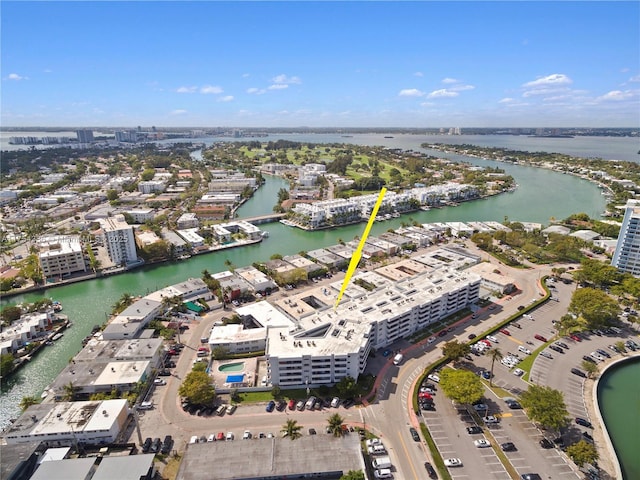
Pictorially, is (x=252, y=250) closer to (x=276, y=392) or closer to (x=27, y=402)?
(x=276, y=392)

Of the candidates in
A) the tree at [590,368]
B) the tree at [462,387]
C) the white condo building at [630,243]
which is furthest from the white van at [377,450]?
the white condo building at [630,243]

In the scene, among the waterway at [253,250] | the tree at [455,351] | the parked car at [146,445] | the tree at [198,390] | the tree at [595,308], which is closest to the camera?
the parked car at [146,445]

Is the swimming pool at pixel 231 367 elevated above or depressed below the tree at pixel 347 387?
below

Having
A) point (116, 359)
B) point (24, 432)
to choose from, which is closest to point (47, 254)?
point (116, 359)

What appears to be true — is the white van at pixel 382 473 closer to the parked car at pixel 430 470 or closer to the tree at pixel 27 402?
the parked car at pixel 430 470

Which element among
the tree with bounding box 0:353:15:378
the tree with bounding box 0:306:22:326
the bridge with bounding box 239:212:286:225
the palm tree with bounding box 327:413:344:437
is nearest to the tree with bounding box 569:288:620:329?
the palm tree with bounding box 327:413:344:437

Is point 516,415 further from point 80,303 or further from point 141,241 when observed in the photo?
point 141,241
